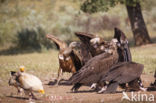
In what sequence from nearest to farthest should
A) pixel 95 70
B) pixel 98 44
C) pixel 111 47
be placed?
1. pixel 95 70
2. pixel 111 47
3. pixel 98 44

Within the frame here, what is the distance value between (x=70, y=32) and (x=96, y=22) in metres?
2.39

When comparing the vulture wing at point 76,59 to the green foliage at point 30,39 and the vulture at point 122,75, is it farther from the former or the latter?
the green foliage at point 30,39

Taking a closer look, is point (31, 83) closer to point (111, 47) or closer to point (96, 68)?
→ point (96, 68)

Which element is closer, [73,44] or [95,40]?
[95,40]

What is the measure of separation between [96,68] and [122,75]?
1.99ft

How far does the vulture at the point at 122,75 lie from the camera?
25.9ft

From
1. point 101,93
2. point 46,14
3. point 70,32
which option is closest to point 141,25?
point 70,32

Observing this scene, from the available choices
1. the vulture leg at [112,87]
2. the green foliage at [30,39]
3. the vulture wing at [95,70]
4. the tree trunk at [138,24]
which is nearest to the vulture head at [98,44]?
the vulture wing at [95,70]

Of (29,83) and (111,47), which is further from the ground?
(111,47)

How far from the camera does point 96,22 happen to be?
86.0ft

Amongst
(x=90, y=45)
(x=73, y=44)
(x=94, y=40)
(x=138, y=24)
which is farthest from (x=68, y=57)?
(x=138, y=24)

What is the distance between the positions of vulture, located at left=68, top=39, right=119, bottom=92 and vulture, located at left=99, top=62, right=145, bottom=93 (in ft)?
0.74

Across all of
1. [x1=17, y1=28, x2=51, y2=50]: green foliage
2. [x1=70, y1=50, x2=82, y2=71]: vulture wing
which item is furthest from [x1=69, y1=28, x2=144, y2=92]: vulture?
[x1=17, y1=28, x2=51, y2=50]: green foliage

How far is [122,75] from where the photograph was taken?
7910 millimetres
